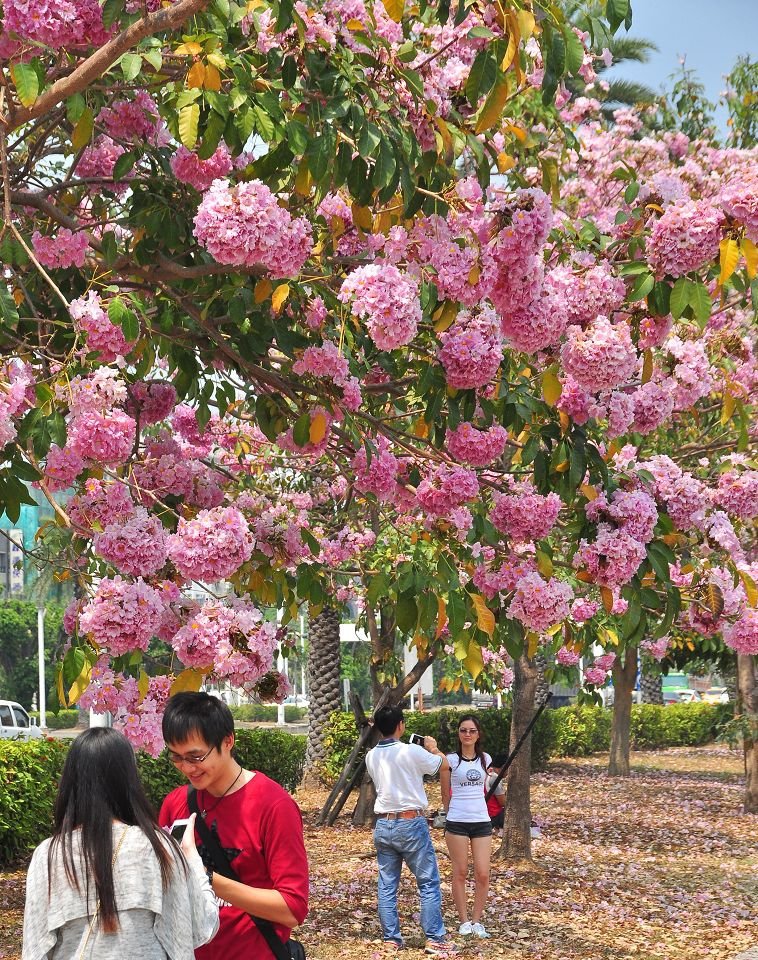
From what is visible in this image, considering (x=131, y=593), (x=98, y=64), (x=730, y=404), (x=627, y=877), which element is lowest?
(x=627, y=877)

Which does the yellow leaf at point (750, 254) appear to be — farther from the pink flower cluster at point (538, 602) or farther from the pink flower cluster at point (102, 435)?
the pink flower cluster at point (102, 435)

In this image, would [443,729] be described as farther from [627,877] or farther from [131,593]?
[131,593]

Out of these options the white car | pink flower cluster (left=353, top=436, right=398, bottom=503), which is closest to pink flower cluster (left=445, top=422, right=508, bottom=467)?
pink flower cluster (left=353, top=436, right=398, bottom=503)

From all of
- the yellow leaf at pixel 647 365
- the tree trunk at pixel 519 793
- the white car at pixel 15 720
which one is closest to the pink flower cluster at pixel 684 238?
the yellow leaf at pixel 647 365

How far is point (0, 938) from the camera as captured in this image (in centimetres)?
845

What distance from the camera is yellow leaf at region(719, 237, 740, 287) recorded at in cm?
414

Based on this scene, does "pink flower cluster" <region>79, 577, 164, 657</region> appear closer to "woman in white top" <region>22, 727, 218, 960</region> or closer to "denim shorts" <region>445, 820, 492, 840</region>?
"woman in white top" <region>22, 727, 218, 960</region>

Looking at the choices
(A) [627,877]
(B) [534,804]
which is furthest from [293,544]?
(B) [534,804]

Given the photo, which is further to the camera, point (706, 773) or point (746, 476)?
point (706, 773)

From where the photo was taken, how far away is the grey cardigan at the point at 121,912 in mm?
2781

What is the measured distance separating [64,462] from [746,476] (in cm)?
350

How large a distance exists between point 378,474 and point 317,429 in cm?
63

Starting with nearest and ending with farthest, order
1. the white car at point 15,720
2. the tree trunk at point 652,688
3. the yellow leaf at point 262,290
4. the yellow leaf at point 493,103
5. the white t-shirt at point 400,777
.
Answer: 1. the yellow leaf at point 493,103
2. the yellow leaf at point 262,290
3. the white t-shirt at point 400,777
4. the white car at point 15,720
5. the tree trunk at point 652,688

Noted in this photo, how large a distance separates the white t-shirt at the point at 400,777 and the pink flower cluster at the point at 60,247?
4.30 meters
